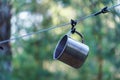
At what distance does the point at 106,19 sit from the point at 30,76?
207 centimetres

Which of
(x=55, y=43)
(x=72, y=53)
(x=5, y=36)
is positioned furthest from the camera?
(x=55, y=43)

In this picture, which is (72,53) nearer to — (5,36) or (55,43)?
(5,36)

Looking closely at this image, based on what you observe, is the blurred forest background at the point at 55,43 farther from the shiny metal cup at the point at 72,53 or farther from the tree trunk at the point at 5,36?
the shiny metal cup at the point at 72,53

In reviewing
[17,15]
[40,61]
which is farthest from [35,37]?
[17,15]

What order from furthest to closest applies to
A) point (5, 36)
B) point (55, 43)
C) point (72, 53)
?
1. point (55, 43)
2. point (5, 36)
3. point (72, 53)

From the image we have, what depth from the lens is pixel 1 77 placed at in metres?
4.05

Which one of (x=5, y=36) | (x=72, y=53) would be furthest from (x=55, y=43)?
(x=72, y=53)

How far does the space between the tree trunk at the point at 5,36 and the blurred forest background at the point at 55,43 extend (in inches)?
27.1

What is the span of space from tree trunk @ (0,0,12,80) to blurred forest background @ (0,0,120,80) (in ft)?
2.26

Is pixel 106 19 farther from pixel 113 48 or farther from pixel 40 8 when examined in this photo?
pixel 40 8

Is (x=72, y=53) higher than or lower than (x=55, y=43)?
higher

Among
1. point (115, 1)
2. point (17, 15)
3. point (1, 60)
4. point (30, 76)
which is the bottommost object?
point (30, 76)

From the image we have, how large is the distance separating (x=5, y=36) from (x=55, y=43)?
8.23ft

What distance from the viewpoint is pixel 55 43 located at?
22.1 ft
